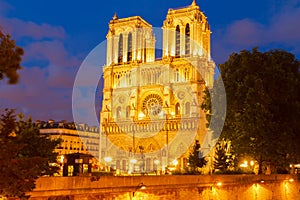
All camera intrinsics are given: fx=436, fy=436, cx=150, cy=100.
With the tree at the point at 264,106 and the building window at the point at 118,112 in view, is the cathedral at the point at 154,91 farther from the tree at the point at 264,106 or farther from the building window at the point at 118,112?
the tree at the point at 264,106

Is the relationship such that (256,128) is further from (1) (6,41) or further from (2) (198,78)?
(2) (198,78)

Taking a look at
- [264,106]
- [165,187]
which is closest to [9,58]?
[165,187]

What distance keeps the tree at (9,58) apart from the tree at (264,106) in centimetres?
2506

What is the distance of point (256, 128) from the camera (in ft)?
104

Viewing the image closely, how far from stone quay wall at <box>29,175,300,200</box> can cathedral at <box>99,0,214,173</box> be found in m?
32.3

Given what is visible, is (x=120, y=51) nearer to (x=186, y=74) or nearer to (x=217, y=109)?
(x=186, y=74)

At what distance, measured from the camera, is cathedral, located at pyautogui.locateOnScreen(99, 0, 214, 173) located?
65250 millimetres

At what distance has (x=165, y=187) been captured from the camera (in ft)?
66.3

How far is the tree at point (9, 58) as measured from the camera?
8664 mm

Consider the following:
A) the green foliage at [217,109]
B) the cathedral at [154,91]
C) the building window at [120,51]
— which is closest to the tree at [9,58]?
the green foliage at [217,109]

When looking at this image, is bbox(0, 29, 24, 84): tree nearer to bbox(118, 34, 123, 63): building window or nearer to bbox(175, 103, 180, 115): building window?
bbox(175, 103, 180, 115): building window

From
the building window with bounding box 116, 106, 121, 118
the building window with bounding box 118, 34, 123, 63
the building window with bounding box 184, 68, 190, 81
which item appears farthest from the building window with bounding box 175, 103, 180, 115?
the building window with bounding box 118, 34, 123, 63

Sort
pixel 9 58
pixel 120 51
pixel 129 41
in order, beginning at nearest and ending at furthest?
pixel 9 58 < pixel 129 41 < pixel 120 51

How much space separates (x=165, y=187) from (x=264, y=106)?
14871mm
